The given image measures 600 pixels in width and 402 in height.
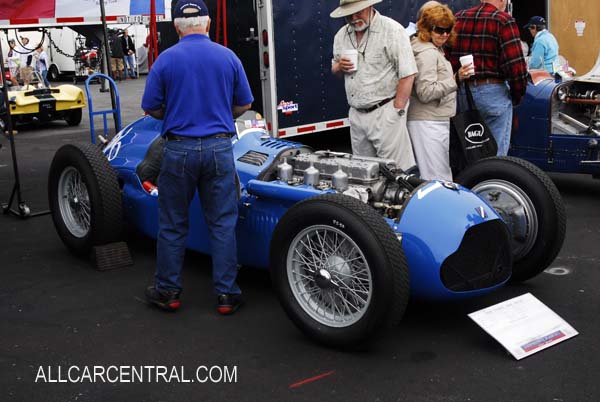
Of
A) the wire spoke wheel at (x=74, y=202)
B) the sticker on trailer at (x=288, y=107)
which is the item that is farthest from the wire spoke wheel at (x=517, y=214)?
the sticker on trailer at (x=288, y=107)

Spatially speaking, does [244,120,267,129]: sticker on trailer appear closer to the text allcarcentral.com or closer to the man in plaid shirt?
the man in plaid shirt

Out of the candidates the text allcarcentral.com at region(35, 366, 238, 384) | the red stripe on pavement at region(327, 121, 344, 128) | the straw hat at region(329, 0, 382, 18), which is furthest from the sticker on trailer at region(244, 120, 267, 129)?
the red stripe on pavement at region(327, 121, 344, 128)

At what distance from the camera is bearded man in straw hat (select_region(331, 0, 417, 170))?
5.36 metres

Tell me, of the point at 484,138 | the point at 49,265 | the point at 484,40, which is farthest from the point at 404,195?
the point at 49,265

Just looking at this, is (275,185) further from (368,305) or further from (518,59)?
(518,59)

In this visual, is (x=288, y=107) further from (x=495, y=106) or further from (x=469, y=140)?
(x=469, y=140)

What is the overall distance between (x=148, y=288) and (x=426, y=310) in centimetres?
178

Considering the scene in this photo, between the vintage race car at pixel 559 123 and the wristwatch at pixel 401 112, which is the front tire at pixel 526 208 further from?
the vintage race car at pixel 559 123

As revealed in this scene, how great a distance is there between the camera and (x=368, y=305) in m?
3.76

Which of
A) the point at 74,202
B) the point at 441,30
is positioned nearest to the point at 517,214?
the point at 441,30

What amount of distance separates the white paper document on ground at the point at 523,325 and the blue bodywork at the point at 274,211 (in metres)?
0.15

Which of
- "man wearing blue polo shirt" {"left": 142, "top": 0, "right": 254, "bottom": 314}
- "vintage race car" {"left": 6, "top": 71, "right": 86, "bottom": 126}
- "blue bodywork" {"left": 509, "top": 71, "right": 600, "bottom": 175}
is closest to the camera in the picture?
"man wearing blue polo shirt" {"left": 142, "top": 0, "right": 254, "bottom": 314}

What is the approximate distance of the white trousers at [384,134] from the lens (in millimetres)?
5527

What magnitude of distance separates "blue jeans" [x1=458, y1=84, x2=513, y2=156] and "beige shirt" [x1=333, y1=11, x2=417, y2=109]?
88cm
